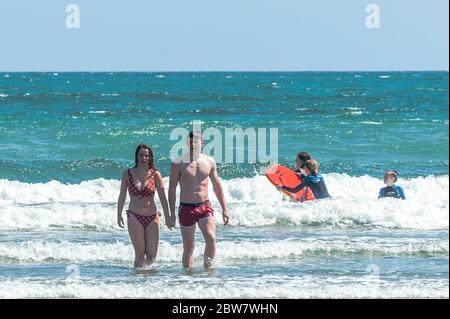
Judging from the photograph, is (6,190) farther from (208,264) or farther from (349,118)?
(349,118)

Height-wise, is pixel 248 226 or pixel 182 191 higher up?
pixel 182 191

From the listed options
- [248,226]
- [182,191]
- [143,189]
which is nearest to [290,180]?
[248,226]

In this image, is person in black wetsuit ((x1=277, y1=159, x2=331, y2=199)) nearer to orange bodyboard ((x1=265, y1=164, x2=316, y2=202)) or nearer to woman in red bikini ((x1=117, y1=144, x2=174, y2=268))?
orange bodyboard ((x1=265, y1=164, x2=316, y2=202))

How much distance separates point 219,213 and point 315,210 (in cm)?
144

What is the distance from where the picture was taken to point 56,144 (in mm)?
24422

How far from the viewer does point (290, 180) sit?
552 inches

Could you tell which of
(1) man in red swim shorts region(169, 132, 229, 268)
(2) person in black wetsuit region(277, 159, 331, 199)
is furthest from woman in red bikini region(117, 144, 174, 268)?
(2) person in black wetsuit region(277, 159, 331, 199)

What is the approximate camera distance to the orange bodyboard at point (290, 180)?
517 inches

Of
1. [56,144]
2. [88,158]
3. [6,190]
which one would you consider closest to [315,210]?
[6,190]

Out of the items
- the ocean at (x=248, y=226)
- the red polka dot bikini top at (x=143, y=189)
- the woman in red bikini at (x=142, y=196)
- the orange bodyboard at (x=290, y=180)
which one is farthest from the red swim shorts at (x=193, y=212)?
the orange bodyboard at (x=290, y=180)

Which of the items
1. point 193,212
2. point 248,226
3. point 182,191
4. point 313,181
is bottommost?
point 248,226

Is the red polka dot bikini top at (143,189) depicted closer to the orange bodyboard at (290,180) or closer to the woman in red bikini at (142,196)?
the woman in red bikini at (142,196)

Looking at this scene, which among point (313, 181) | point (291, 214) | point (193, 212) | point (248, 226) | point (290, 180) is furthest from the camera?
point (290, 180)

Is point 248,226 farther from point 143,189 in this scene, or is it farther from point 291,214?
point 143,189
